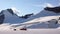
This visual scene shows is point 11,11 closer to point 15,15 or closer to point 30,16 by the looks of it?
point 15,15

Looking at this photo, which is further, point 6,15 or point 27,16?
point 6,15

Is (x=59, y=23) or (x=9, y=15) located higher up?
(x=9, y=15)

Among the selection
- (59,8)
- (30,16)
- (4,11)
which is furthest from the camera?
(4,11)

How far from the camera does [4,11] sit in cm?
8819

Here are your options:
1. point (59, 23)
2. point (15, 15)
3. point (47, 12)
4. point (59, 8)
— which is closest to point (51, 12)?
point (47, 12)

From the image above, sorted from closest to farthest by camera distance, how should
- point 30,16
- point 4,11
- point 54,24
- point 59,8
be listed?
→ point 54,24 → point 59,8 → point 30,16 → point 4,11

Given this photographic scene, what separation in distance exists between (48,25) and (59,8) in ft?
87.4

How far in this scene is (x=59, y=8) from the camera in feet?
240

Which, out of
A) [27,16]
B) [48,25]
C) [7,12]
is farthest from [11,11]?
[48,25]

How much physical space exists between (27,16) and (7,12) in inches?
579

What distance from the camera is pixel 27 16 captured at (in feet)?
260

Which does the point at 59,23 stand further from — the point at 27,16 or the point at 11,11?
the point at 11,11

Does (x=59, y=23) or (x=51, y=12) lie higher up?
(x=51, y=12)

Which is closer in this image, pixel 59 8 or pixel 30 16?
pixel 59 8
